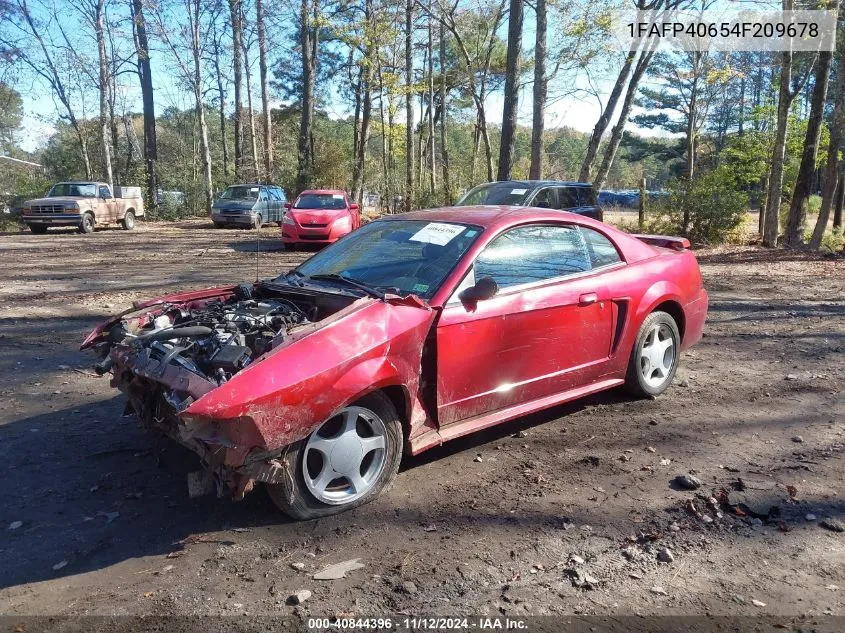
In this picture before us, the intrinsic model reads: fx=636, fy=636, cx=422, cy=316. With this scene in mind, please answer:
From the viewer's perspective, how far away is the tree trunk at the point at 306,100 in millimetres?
26406

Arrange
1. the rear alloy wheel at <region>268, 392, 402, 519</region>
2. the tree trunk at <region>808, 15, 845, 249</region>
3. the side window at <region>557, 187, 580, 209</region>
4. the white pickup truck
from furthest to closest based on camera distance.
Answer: the white pickup truck < the tree trunk at <region>808, 15, 845, 249</region> < the side window at <region>557, 187, 580, 209</region> < the rear alloy wheel at <region>268, 392, 402, 519</region>

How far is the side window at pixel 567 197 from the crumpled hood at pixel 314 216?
5930mm

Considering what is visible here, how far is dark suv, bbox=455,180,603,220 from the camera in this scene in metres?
11.1

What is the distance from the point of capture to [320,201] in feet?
54.1

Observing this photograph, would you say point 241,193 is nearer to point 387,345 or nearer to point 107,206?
point 107,206

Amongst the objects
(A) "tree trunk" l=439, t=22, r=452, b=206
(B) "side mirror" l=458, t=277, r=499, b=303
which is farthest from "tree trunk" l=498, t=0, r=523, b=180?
(B) "side mirror" l=458, t=277, r=499, b=303

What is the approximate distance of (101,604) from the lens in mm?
2621

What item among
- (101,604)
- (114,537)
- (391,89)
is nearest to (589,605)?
(101,604)

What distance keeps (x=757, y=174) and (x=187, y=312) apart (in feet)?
A: 104

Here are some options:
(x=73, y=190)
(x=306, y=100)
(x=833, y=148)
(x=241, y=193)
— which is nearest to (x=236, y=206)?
(x=241, y=193)

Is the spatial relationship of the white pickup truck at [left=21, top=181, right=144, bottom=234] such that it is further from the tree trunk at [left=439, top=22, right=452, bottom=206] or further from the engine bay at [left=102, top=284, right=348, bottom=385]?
the engine bay at [left=102, top=284, right=348, bottom=385]

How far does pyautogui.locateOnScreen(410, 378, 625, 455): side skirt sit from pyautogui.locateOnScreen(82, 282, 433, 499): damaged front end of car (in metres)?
0.34

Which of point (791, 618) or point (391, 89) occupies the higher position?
point (391, 89)

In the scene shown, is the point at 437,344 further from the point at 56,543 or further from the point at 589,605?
the point at 56,543
